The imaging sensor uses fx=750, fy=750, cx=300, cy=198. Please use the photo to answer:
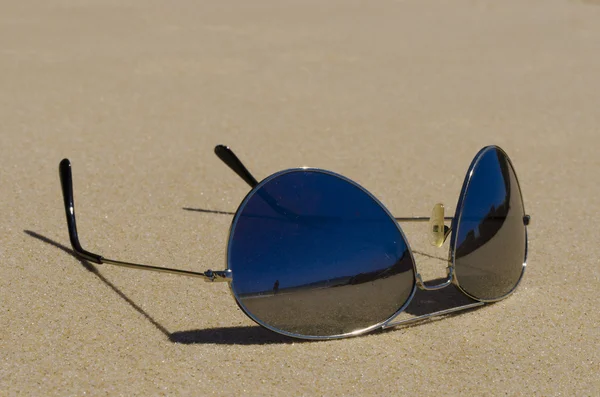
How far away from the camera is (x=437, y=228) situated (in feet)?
5.57

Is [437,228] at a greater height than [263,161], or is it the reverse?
[437,228]

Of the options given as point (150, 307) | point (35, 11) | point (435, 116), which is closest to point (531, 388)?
point (150, 307)

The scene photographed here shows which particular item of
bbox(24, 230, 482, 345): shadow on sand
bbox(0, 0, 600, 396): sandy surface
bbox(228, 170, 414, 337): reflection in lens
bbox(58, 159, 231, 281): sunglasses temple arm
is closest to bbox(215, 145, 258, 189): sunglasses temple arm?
bbox(0, 0, 600, 396): sandy surface

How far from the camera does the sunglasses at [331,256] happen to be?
1454 millimetres

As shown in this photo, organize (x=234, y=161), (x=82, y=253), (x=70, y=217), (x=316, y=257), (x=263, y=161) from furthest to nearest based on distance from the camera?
(x=263, y=161), (x=234, y=161), (x=70, y=217), (x=82, y=253), (x=316, y=257)

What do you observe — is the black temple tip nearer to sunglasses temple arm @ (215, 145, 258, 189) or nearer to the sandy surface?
the sandy surface

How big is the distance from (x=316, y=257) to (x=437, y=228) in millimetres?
337

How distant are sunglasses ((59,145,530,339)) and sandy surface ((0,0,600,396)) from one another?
0.06 m

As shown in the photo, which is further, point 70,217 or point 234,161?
point 234,161

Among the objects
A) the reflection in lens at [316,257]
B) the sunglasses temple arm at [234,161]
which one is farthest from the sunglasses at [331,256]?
the sunglasses temple arm at [234,161]

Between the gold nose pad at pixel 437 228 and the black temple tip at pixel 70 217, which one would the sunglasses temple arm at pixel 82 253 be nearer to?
the black temple tip at pixel 70 217

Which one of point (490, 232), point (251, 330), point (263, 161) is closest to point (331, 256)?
point (251, 330)

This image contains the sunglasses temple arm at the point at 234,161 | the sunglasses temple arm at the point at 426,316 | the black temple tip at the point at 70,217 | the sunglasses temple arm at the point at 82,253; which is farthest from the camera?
the sunglasses temple arm at the point at 234,161

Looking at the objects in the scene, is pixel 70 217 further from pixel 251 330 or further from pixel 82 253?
pixel 251 330
